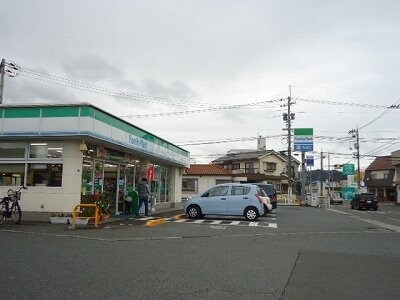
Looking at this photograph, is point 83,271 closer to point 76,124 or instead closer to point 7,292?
point 7,292

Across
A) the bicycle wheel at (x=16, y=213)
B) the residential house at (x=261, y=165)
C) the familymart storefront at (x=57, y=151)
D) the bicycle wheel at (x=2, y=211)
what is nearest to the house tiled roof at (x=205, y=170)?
the residential house at (x=261, y=165)

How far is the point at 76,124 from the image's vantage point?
1449 cm

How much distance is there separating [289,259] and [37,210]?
1050 centimetres

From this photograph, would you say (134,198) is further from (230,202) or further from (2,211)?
(2,211)

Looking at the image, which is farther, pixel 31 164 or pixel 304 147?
pixel 304 147

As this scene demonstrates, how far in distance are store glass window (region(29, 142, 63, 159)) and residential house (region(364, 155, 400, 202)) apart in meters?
61.8

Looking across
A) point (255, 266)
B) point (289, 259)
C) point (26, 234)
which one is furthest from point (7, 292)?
point (26, 234)

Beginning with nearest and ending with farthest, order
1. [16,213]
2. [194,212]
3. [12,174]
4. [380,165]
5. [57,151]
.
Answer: [16,213] → [57,151] → [12,174] → [194,212] → [380,165]

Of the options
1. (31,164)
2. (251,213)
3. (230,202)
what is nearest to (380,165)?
(251,213)

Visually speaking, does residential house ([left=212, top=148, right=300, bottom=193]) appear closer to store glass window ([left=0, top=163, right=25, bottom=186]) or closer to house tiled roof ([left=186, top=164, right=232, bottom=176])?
house tiled roof ([left=186, top=164, right=232, bottom=176])

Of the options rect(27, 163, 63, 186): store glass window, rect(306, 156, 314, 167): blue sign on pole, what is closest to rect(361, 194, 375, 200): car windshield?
rect(306, 156, 314, 167): blue sign on pole

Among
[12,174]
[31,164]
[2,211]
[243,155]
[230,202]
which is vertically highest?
[243,155]

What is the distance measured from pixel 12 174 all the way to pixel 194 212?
799cm

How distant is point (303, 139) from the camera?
1622 inches
